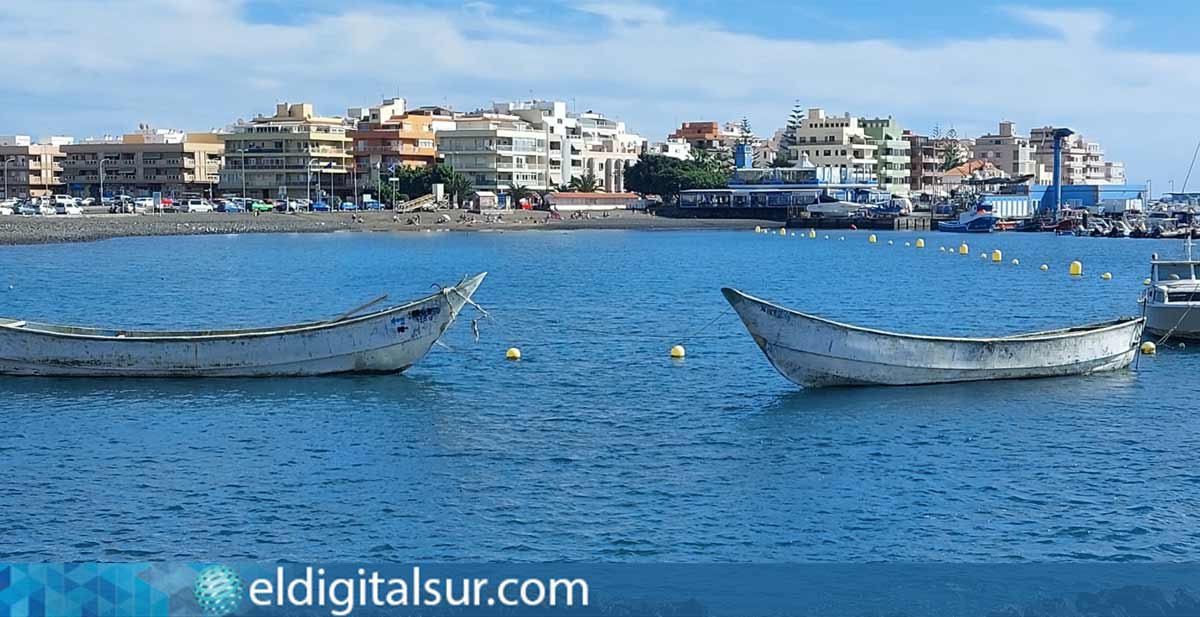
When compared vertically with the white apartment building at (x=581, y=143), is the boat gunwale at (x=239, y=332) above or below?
below

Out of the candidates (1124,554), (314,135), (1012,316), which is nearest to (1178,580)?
(1124,554)

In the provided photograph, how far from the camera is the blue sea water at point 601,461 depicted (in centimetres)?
1733

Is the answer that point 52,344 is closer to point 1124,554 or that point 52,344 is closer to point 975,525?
point 975,525

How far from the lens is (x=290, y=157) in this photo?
5389 inches

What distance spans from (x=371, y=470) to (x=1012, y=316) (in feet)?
102

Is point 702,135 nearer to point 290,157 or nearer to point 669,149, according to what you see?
point 669,149

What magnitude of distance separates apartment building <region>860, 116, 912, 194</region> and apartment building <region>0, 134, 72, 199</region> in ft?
300

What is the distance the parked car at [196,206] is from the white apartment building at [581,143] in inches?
1375

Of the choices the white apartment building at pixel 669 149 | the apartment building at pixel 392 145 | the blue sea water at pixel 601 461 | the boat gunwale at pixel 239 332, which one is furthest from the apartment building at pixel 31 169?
the boat gunwale at pixel 239 332

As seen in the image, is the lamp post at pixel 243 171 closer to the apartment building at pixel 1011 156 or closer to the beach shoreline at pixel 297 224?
the beach shoreline at pixel 297 224

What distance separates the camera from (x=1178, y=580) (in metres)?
14.8

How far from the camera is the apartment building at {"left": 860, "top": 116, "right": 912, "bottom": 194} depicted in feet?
534
